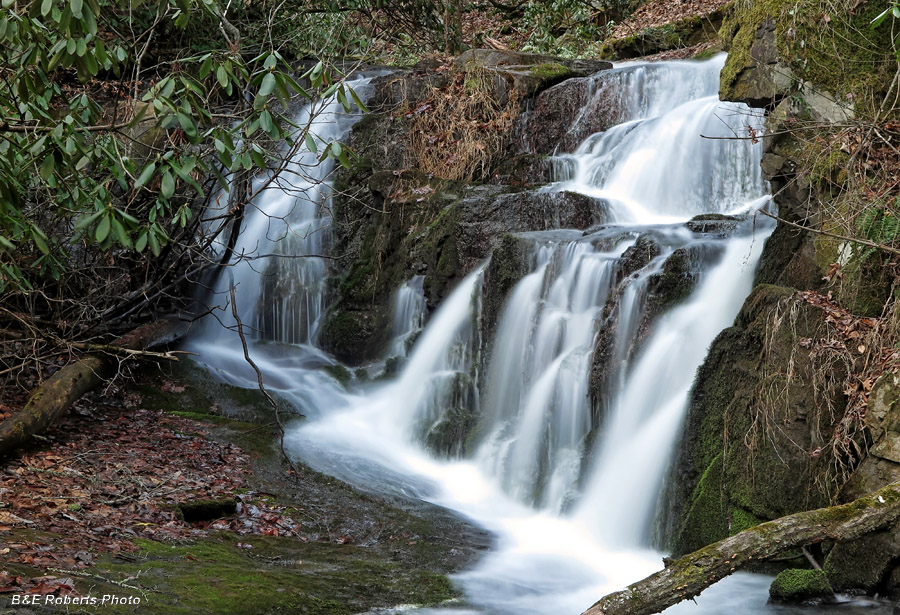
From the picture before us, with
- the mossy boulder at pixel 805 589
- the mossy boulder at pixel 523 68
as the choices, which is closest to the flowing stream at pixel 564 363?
the mossy boulder at pixel 805 589

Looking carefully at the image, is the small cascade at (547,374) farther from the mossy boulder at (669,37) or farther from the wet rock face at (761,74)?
the mossy boulder at (669,37)

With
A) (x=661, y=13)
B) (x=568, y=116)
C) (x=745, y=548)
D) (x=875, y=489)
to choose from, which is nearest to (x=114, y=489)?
(x=745, y=548)

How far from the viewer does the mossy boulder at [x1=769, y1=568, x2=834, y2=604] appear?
5301mm

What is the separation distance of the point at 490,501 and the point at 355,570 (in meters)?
2.34

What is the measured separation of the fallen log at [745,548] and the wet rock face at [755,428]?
96 centimetres

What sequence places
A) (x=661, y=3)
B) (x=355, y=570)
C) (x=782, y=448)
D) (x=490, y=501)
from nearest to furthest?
(x=355, y=570)
(x=782, y=448)
(x=490, y=501)
(x=661, y=3)

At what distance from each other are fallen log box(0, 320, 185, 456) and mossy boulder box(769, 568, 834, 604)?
18.1ft

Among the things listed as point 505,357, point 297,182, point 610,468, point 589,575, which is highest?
point 297,182

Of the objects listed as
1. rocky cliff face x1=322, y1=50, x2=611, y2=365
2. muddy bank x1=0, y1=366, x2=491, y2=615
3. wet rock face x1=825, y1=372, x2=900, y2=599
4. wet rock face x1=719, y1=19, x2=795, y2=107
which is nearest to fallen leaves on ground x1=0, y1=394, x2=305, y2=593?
muddy bank x1=0, y1=366, x2=491, y2=615

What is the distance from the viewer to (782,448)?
5996mm

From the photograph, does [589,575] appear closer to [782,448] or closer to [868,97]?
[782,448]

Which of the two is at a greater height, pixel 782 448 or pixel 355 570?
pixel 782 448

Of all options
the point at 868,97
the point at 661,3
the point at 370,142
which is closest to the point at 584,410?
the point at 868,97

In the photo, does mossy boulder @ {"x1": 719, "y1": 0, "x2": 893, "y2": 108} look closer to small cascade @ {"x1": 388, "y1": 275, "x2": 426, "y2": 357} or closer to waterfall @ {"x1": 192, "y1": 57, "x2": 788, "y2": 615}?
waterfall @ {"x1": 192, "y1": 57, "x2": 788, "y2": 615}
